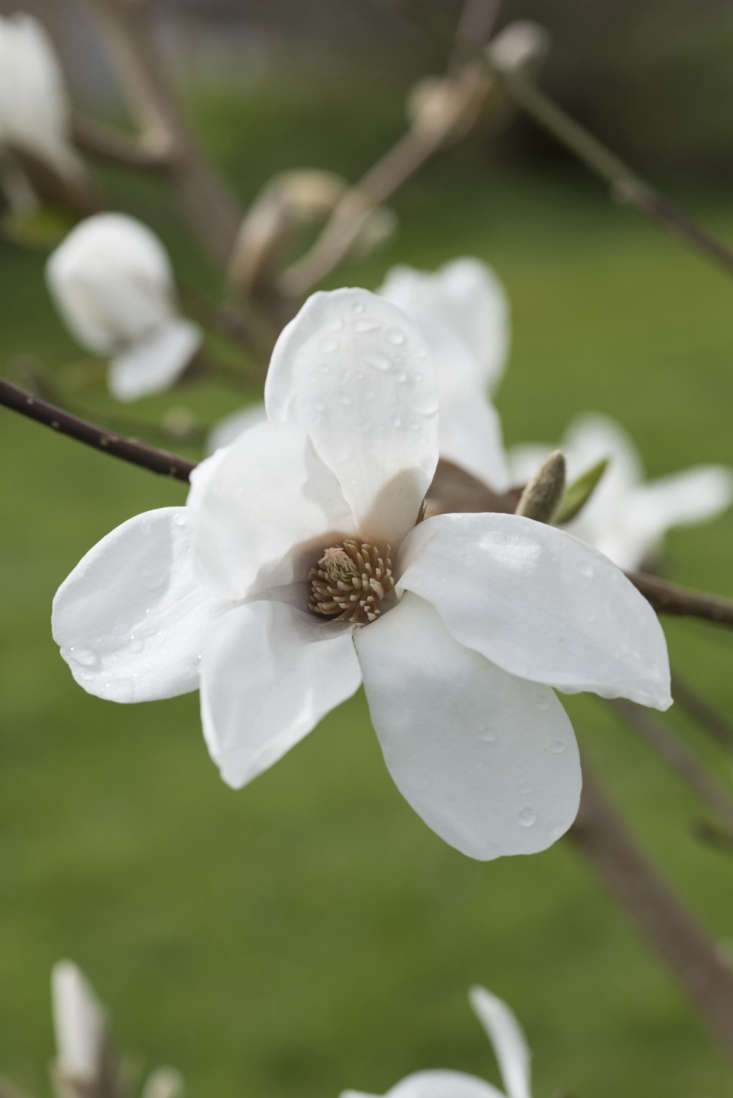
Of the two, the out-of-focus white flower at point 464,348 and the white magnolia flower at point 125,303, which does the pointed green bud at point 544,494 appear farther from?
the white magnolia flower at point 125,303

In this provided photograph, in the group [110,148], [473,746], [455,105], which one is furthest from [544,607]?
[455,105]

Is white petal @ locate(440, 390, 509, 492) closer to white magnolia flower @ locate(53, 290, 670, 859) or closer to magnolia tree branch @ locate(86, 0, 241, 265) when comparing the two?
white magnolia flower @ locate(53, 290, 670, 859)

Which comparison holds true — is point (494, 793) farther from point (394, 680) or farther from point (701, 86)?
point (701, 86)

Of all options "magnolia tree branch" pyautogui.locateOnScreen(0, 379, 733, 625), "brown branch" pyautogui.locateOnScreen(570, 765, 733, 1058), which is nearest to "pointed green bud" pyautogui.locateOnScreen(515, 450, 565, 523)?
"magnolia tree branch" pyautogui.locateOnScreen(0, 379, 733, 625)

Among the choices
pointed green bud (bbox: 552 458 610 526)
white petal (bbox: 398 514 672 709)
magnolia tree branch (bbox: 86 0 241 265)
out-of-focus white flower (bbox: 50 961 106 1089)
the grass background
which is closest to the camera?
white petal (bbox: 398 514 672 709)

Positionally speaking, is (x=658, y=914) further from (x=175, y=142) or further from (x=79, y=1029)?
(x=175, y=142)

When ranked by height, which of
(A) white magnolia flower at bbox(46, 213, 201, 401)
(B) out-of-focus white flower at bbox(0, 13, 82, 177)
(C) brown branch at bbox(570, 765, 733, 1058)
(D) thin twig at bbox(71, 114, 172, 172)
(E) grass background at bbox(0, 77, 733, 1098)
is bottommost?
(E) grass background at bbox(0, 77, 733, 1098)
